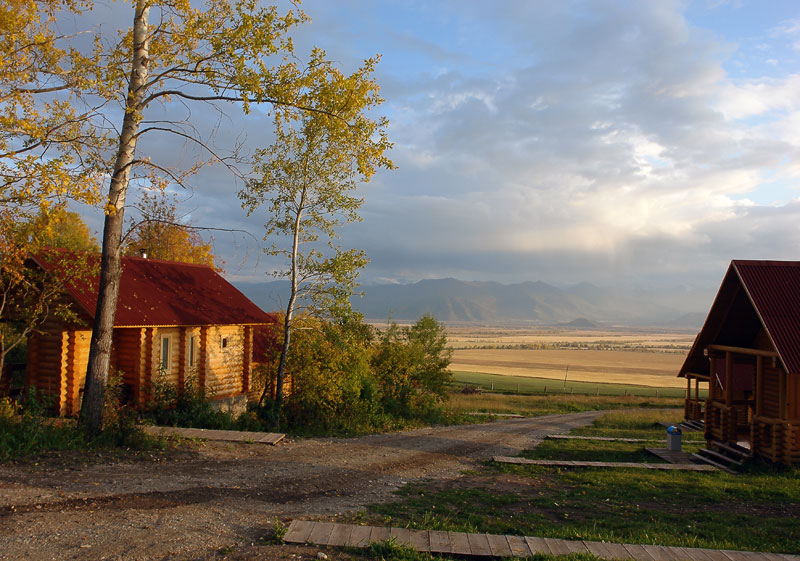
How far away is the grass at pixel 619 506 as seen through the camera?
8.07 m

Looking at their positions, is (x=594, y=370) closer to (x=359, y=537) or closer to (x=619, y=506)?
(x=619, y=506)

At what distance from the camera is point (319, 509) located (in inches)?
329

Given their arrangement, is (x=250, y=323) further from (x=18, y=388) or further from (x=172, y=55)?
(x=172, y=55)

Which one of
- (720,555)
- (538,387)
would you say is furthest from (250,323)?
(538,387)

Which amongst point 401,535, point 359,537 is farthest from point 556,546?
point 359,537

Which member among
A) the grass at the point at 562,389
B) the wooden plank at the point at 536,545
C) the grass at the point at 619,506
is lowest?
the grass at the point at 562,389

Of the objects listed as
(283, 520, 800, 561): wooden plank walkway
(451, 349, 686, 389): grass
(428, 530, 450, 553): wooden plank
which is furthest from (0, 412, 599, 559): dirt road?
(451, 349, 686, 389): grass

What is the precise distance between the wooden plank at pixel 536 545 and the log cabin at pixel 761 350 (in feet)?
35.0

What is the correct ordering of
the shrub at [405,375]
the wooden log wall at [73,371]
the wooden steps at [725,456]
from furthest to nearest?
1. the shrub at [405,375]
2. the wooden log wall at [73,371]
3. the wooden steps at [725,456]

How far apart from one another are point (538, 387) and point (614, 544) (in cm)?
5995

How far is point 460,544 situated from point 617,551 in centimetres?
192

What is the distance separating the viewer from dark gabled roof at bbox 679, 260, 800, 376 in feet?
48.7

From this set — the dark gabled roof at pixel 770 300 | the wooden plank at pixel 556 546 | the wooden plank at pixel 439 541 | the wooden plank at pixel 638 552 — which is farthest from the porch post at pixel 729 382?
the wooden plank at pixel 439 541

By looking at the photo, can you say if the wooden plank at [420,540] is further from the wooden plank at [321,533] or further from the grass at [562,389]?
the grass at [562,389]
